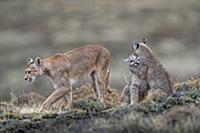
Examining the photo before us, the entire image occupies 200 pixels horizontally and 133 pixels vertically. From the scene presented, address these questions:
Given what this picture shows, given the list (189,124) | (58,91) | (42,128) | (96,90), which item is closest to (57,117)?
(42,128)

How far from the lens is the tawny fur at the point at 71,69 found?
19781 millimetres

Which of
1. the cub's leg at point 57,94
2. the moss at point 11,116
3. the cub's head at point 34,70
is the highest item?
the cub's head at point 34,70

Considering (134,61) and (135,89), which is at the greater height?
(134,61)

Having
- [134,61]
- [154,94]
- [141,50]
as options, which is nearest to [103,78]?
[141,50]

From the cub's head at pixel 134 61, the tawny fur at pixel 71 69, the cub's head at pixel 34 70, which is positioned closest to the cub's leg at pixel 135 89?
the cub's head at pixel 134 61

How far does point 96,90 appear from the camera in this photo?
21.1m

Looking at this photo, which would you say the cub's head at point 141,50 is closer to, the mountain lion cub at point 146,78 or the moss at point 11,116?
the mountain lion cub at point 146,78

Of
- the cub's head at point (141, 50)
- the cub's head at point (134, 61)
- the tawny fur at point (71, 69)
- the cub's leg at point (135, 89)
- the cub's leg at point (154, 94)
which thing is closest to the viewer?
the cub's leg at point (154, 94)

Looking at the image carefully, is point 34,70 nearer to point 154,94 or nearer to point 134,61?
point 134,61

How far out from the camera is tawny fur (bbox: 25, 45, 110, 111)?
1978cm

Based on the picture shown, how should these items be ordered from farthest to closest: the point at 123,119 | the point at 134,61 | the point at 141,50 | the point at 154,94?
1. the point at 141,50
2. the point at 134,61
3. the point at 154,94
4. the point at 123,119

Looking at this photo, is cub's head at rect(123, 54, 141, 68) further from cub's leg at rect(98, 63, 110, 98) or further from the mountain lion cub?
cub's leg at rect(98, 63, 110, 98)

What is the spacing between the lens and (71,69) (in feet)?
66.2

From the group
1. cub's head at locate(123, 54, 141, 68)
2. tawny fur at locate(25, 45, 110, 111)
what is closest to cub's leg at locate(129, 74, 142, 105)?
cub's head at locate(123, 54, 141, 68)
